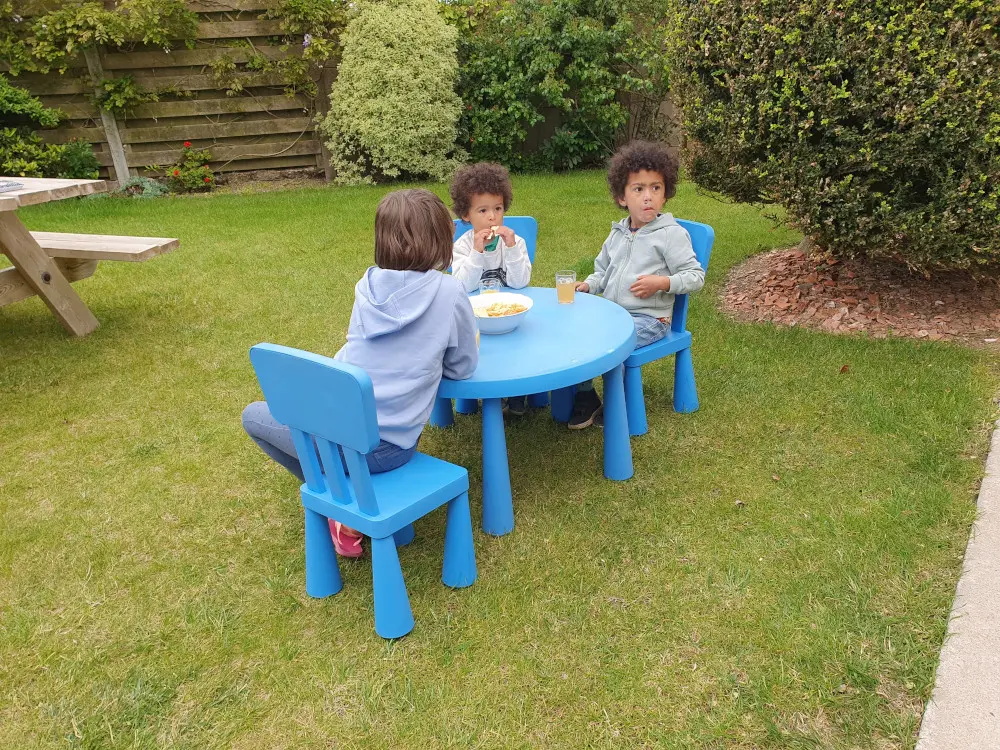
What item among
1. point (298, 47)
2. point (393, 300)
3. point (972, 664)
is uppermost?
point (298, 47)

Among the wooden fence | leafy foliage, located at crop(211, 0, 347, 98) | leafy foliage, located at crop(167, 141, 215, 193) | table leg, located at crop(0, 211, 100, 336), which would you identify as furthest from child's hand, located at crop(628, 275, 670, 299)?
leafy foliage, located at crop(167, 141, 215, 193)

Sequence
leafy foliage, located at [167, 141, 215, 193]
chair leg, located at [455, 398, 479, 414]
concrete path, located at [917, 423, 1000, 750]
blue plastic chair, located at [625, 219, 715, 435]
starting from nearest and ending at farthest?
concrete path, located at [917, 423, 1000, 750], blue plastic chair, located at [625, 219, 715, 435], chair leg, located at [455, 398, 479, 414], leafy foliage, located at [167, 141, 215, 193]

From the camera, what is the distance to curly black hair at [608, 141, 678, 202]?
136 inches

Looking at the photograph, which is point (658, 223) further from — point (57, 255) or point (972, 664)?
point (57, 255)

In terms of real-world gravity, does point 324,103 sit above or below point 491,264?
above

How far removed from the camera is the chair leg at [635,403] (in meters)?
3.41

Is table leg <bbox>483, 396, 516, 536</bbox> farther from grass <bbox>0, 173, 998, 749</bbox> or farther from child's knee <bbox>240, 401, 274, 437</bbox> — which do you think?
child's knee <bbox>240, 401, 274, 437</bbox>

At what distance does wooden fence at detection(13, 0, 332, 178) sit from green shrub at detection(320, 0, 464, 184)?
29.8 inches

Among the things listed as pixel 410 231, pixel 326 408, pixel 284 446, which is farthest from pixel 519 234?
pixel 326 408

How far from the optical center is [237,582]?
265 centimetres

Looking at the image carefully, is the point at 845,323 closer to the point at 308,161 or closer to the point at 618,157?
the point at 618,157

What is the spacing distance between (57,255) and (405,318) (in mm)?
3758

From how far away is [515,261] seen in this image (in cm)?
361

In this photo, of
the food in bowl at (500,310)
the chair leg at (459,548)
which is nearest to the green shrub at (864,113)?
the food in bowl at (500,310)
